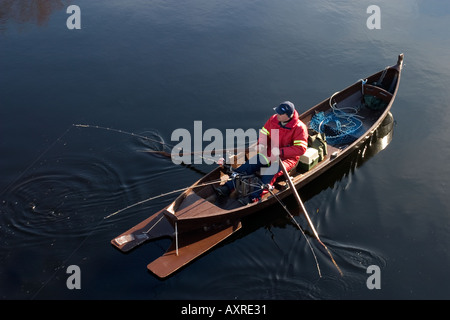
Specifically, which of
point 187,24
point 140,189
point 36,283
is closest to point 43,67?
point 187,24

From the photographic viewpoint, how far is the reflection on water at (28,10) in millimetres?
21688

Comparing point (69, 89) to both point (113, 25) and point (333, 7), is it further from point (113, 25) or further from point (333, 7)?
point (333, 7)

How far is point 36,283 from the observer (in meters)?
9.66

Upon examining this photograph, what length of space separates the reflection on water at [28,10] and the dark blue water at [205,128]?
0.36ft

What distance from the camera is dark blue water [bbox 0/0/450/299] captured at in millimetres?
10086

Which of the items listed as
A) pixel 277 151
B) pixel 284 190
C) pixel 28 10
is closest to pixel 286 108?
pixel 277 151

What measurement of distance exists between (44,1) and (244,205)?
1851 centimetres

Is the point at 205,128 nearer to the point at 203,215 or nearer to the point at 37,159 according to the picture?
the point at 203,215

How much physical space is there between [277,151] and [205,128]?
4.33 m

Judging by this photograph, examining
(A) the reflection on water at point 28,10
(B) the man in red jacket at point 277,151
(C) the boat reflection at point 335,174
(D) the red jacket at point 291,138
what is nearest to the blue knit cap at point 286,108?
(B) the man in red jacket at point 277,151

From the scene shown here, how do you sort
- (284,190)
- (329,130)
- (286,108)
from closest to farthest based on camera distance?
(286,108) < (284,190) < (329,130)

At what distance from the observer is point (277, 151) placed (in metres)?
11.4

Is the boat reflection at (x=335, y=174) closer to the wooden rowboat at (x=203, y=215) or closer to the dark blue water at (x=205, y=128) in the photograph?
the dark blue water at (x=205, y=128)

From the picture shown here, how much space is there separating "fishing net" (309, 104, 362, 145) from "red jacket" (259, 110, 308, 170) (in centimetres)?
237
